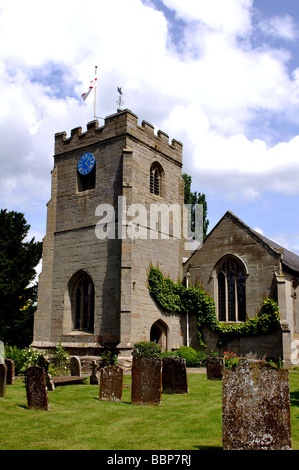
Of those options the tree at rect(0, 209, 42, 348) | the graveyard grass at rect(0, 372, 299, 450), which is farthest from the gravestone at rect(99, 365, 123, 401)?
the tree at rect(0, 209, 42, 348)

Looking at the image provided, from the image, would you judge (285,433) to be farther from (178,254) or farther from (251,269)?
(178,254)

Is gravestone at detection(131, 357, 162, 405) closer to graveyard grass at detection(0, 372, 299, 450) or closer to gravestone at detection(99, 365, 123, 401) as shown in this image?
graveyard grass at detection(0, 372, 299, 450)

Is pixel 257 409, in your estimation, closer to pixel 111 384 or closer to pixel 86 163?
pixel 111 384

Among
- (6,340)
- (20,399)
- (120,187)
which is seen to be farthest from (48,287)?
(20,399)

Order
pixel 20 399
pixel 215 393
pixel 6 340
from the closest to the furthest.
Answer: pixel 20 399 → pixel 215 393 → pixel 6 340

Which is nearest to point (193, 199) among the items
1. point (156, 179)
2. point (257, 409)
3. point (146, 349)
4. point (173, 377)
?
point (156, 179)

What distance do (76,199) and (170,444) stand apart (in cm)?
1878

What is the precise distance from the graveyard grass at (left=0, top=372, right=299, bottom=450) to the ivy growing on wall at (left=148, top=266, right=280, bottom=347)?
27.0 ft

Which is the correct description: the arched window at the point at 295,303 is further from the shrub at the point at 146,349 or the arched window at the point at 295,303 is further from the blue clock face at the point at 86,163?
the blue clock face at the point at 86,163

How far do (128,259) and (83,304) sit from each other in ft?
14.4

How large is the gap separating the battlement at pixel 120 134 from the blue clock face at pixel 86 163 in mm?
690

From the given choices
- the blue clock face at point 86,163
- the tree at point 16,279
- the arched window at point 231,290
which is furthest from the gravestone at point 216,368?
the tree at point 16,279

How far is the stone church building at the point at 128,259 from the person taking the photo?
22.2m
